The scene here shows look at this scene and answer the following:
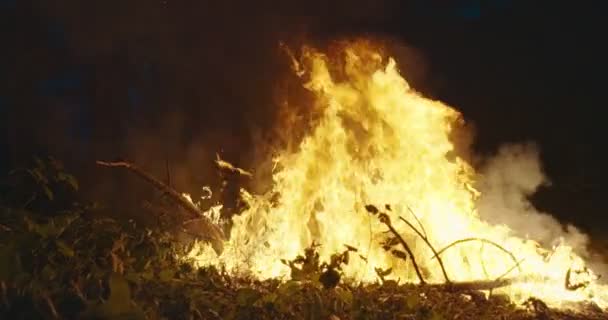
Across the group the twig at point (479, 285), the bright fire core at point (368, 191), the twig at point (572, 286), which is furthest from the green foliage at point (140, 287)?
the bright fire core at point (368, 191)

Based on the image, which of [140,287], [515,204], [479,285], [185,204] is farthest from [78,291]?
[515,204]

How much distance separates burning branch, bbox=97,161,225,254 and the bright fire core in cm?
17

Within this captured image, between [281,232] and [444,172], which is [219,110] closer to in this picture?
[281,232]

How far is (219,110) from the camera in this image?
309 inches

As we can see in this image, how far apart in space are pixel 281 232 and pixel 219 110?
226 cm

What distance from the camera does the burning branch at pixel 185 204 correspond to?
6.21 metres

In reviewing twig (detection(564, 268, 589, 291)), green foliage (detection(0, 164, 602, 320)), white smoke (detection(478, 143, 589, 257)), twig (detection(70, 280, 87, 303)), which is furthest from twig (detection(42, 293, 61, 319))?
white smoke (detection(478, 143, 589, 257))

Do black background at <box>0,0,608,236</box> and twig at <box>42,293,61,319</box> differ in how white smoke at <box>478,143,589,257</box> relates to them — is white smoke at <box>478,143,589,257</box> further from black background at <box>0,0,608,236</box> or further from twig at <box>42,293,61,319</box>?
twig at <box>42,293,61,319</box>

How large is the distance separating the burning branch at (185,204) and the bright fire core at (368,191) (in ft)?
0.56

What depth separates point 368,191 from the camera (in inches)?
254

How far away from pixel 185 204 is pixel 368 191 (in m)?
2.00

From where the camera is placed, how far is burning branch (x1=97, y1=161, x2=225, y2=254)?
244 inches

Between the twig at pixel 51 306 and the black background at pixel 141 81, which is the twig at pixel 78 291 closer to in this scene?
the twig at pixel 51 306

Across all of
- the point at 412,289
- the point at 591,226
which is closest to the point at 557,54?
the point at 591,226
